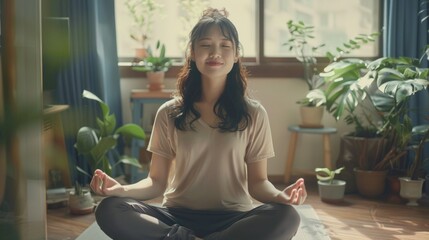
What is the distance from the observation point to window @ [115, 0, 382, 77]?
10.7ft

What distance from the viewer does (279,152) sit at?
3.30 m

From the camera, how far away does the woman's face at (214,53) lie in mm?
1632

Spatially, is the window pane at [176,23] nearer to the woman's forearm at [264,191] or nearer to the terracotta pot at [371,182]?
the terracotta pot at [371,182]

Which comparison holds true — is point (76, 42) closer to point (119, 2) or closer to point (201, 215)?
point (119, 2)

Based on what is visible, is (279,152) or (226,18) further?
(279,152)

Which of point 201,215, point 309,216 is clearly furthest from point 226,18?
point 309,216

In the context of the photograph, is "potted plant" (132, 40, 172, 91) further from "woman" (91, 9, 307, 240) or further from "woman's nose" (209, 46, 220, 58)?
"woman's nose" (209, 46, 220, 58)

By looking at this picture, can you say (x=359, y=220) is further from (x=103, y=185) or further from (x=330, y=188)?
(x=103, y=185)

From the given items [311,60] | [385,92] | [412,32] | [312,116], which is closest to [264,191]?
[385,92]

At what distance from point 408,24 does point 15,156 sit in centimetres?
298

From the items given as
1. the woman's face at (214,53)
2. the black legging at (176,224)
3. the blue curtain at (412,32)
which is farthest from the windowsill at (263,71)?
the black legging at (176,224)

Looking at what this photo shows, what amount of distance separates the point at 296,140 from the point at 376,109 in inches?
20.9

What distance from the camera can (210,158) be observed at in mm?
1646

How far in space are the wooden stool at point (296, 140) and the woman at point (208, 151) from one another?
132cm
